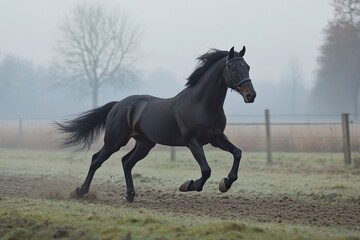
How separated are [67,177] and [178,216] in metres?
7.62

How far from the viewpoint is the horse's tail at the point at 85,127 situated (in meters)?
12.0

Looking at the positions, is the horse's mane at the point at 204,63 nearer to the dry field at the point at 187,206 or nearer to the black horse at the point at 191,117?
the black horse at the point at 191,117

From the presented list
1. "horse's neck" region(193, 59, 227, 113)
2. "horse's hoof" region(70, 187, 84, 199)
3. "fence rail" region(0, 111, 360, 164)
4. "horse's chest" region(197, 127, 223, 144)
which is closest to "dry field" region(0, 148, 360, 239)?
"horse's hoof" region(70, 187, 84, 199)

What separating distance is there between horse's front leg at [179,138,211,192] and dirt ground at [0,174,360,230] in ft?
1.24

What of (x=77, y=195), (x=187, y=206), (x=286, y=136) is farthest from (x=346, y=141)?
(x=77, y=195)

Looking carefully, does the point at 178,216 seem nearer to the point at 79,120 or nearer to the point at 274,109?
the point at 79,120

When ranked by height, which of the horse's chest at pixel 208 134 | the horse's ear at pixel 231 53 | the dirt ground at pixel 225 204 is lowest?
the dirt ground at pixel 225 204

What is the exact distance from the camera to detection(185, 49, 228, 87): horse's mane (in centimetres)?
973

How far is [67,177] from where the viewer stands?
15.2 metres

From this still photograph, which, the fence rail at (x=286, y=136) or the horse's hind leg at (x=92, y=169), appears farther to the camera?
the fence rail at (x=286, y=136)

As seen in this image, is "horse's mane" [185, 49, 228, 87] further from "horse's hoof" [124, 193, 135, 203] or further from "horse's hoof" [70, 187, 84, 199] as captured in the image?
"horse's hoof" [70, 187, 84, 199]

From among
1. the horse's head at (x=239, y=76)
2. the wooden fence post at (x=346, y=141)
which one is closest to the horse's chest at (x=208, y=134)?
the horse's head at (x=239, y=76)

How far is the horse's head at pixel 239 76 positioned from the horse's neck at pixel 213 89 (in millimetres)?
186

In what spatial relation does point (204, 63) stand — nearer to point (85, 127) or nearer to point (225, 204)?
point (225, 204)
